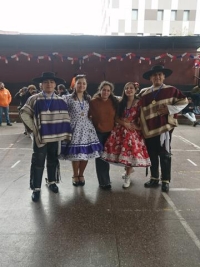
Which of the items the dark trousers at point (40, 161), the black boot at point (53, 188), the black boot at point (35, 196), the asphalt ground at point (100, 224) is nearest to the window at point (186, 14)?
the asphalt ground at point (100, 224)

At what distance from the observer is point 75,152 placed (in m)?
3.46

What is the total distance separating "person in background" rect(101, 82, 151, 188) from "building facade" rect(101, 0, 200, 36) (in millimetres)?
32843

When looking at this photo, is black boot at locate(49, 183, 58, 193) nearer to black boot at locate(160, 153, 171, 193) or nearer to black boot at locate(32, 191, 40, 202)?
black boot at locate(32, 191, 40, 202)

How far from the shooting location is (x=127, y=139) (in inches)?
140

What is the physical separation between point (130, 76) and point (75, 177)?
979cm

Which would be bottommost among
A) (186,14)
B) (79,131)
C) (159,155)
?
(159,155)

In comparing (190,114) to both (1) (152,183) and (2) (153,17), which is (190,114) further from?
(2) (153,17)

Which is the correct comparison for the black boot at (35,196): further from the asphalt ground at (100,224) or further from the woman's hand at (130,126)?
the woman's hand at (130,126)

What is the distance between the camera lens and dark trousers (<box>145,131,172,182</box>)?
3.62 metres

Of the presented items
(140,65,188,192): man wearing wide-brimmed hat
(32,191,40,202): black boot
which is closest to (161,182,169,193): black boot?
(140,65,188,192): man wearing wide-brimmed hat

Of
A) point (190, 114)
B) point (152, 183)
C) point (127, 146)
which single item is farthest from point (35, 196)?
point (190, 114)

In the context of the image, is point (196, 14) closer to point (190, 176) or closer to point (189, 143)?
point (189, 143)

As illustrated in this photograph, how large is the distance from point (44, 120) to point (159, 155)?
184 centimetres

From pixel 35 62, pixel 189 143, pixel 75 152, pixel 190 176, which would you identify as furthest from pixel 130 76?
pixel 75 152
